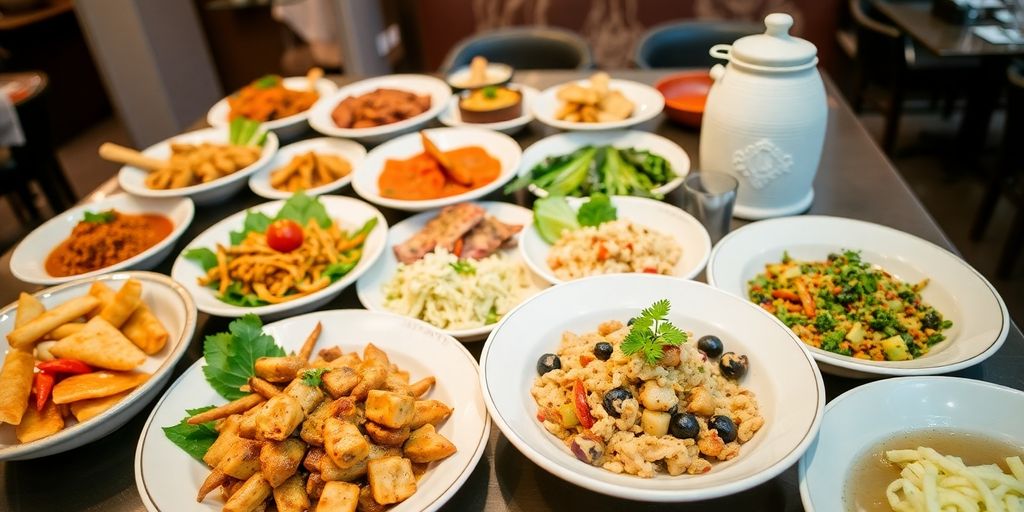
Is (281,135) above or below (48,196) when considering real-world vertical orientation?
above

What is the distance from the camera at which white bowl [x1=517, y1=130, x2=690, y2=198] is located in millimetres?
2566

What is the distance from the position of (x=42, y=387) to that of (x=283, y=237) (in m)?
0.80

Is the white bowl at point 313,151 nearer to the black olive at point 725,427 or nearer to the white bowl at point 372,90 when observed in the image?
the white bowl at point 372,90

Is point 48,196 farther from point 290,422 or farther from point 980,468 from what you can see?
point 980,468

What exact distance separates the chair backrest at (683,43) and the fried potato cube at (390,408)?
337cm

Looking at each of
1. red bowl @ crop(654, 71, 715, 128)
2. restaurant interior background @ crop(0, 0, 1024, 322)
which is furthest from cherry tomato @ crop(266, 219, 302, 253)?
restaurant interior background @ crop(0, 0, 1024, 322)

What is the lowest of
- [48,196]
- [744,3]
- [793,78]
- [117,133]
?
[117,133]

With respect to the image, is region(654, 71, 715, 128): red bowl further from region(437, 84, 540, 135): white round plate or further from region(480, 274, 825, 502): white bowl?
region(480, 274, 825, 502): white bowl

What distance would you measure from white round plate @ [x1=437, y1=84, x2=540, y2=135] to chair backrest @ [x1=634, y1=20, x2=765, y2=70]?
118 cm

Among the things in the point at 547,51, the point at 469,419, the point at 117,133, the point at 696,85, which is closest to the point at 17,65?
the point at 117,133

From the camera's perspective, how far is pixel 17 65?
6.67 meters

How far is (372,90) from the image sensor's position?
11.5 feet

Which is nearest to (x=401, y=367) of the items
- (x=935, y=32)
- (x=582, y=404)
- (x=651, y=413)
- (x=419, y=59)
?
(x=582, y=404)

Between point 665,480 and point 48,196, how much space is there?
512 cm
